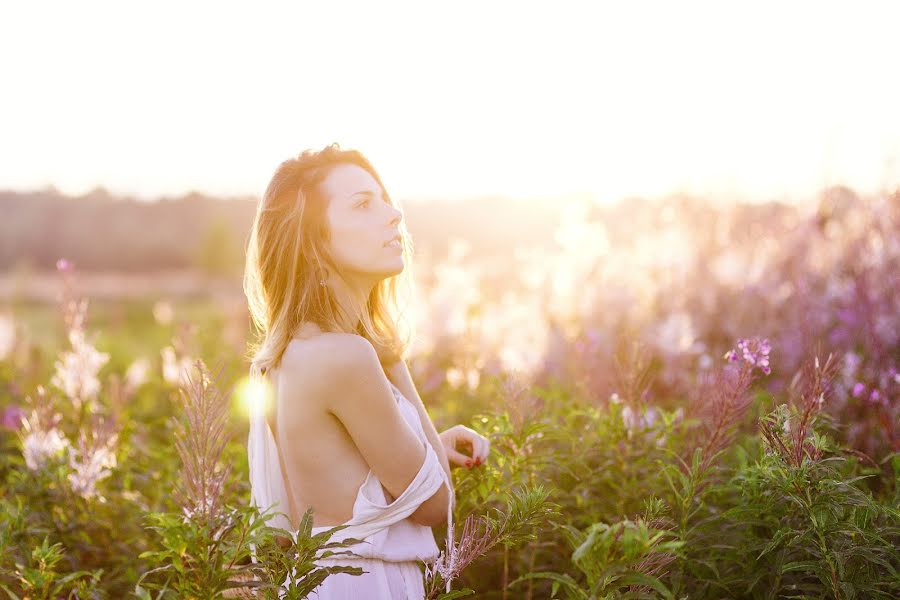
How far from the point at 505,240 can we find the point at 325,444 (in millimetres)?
31523

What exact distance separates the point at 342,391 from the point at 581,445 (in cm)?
127

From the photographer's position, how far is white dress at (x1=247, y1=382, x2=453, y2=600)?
241 cm

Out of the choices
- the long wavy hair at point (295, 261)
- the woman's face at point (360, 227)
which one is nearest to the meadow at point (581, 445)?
the long wavy hair at point (295, 261)

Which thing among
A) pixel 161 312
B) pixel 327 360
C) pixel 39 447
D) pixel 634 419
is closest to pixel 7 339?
pixel 161 312

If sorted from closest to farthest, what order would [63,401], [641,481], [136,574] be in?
[641,481]
[136,574]
[63,401]

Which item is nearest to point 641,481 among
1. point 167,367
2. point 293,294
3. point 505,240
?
point 293,294

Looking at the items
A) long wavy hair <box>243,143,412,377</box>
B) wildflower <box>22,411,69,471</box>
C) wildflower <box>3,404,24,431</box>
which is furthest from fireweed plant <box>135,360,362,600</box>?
wildflower <box>3,404,24,431</box>

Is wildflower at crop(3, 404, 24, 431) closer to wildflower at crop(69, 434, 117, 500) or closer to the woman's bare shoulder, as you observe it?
wildflower at crop(69, 434, 117, 500)

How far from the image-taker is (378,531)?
2438 mm

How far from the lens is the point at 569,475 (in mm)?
3146

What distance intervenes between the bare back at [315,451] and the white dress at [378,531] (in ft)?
0.15

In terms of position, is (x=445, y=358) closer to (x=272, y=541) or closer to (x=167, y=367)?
(x=167, y=367)

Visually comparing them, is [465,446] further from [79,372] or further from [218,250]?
[218,250]

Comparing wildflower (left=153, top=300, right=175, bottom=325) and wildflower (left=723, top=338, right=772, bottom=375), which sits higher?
wildflower (left=723, top=338, right=772, bottom=375)
